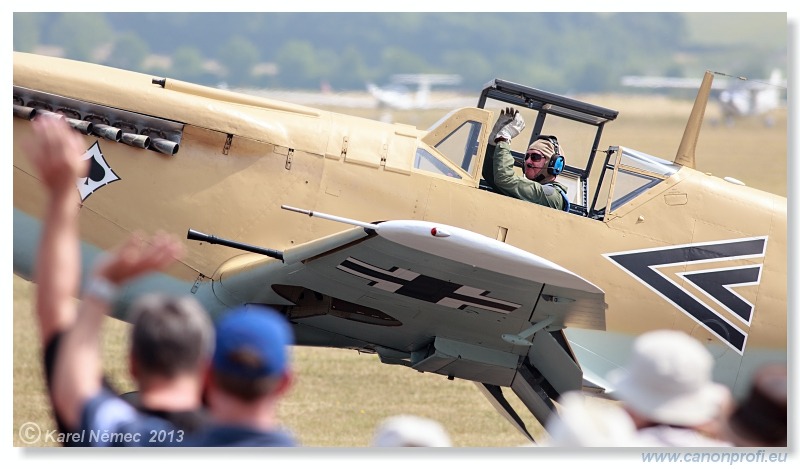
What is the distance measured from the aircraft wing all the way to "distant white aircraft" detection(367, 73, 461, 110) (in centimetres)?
2347

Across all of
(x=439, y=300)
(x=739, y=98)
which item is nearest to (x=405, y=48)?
(x=739, y=98)

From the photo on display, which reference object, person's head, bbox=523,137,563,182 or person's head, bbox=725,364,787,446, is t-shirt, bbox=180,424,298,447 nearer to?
person's head, bbox=725,364,787,446

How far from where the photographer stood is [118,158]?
19.3ft

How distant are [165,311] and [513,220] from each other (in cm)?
387

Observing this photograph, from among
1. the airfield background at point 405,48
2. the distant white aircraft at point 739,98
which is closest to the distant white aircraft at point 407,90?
the airfield background at point 405,48

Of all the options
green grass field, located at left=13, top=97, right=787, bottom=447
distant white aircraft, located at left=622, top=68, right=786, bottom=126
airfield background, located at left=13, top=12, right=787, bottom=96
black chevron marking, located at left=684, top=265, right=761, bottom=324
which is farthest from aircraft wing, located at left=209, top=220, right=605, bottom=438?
airfield background, located at left=13, top=12, right=787, bottom=96

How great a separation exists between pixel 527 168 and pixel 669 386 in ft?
11.6

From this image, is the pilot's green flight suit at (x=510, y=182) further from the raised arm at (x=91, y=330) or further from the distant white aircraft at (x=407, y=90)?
the distant white aircraft at (x=407, y=90)

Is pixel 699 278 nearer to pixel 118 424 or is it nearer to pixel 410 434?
pixel 410 434

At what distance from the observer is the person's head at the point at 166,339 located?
214 centimetres

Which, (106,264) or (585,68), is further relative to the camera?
(585,68)

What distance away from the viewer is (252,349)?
7.12ft
